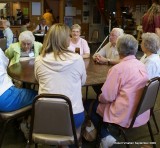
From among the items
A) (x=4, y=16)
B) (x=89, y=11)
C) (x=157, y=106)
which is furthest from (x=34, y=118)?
(x=89, y=11)

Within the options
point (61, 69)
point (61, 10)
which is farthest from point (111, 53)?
point (61, 10)

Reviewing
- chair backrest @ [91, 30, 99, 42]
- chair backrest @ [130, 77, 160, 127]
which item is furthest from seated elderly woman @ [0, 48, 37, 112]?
chair backrest @ [91, 30, 99, 42]

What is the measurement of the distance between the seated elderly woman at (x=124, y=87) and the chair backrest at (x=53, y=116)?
1.48 feet

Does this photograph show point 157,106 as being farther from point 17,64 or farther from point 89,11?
point 89,11

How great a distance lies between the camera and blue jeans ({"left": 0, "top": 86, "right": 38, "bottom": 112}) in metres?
2.36

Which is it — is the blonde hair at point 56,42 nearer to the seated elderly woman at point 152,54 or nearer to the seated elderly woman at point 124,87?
the seated elderly woman at point 124,87

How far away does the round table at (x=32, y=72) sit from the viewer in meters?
2.43

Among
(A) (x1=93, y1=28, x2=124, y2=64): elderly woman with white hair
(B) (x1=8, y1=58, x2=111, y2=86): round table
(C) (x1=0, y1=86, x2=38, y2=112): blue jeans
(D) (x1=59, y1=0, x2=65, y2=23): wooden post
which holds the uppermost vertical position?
(D) (x1=59, y1=0, x2=65, y2=23): wooden post

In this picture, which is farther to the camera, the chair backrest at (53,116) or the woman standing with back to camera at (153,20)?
the woman standing with back to camera at (153,20)

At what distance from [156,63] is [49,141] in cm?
129

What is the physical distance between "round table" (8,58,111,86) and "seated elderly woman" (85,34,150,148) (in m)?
0.23

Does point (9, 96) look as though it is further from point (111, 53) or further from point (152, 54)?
point (111, 53)

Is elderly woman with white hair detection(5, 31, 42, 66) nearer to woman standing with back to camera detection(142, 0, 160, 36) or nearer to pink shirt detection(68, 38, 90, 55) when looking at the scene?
pink shirt detection(68, 38, 90, 55)

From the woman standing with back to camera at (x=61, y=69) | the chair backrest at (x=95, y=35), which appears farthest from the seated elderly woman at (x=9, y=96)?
the chair backrest at (x=95, y=35)
